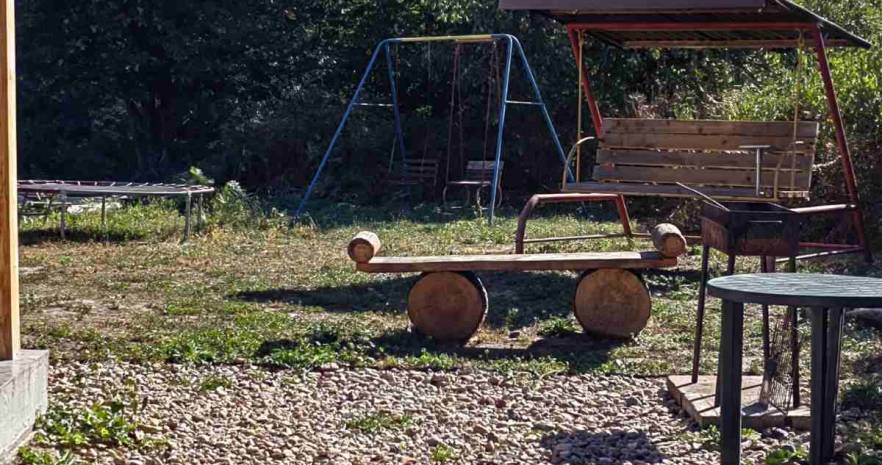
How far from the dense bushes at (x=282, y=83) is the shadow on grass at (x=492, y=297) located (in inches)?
255

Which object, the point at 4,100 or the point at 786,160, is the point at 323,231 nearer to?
the point at 786,160

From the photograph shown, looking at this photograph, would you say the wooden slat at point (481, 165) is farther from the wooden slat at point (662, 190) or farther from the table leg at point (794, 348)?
the table leg at point (794, 348)

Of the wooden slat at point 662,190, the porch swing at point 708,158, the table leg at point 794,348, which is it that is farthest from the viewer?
the porch swing at point 708,158

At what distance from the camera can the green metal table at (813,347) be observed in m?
4.37

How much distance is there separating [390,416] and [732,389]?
5.41 ft

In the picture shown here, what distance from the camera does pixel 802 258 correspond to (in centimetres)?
979

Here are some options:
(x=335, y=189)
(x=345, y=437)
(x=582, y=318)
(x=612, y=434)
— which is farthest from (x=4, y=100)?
(x=335, y=189)

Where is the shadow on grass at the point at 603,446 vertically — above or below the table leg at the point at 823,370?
below

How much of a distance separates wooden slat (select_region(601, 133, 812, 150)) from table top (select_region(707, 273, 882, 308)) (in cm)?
539

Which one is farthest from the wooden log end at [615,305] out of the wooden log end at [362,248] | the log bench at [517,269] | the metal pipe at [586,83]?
the metal pipe at [586,83]

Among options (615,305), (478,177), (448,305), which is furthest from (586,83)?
(478,177)

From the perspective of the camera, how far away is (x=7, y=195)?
4852mm

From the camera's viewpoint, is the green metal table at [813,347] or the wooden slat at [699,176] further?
the wooden slat at [699,176]

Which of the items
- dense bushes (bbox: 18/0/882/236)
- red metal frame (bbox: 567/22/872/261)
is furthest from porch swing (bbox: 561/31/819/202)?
dense bushes (bbox: 18/0/882/236)
